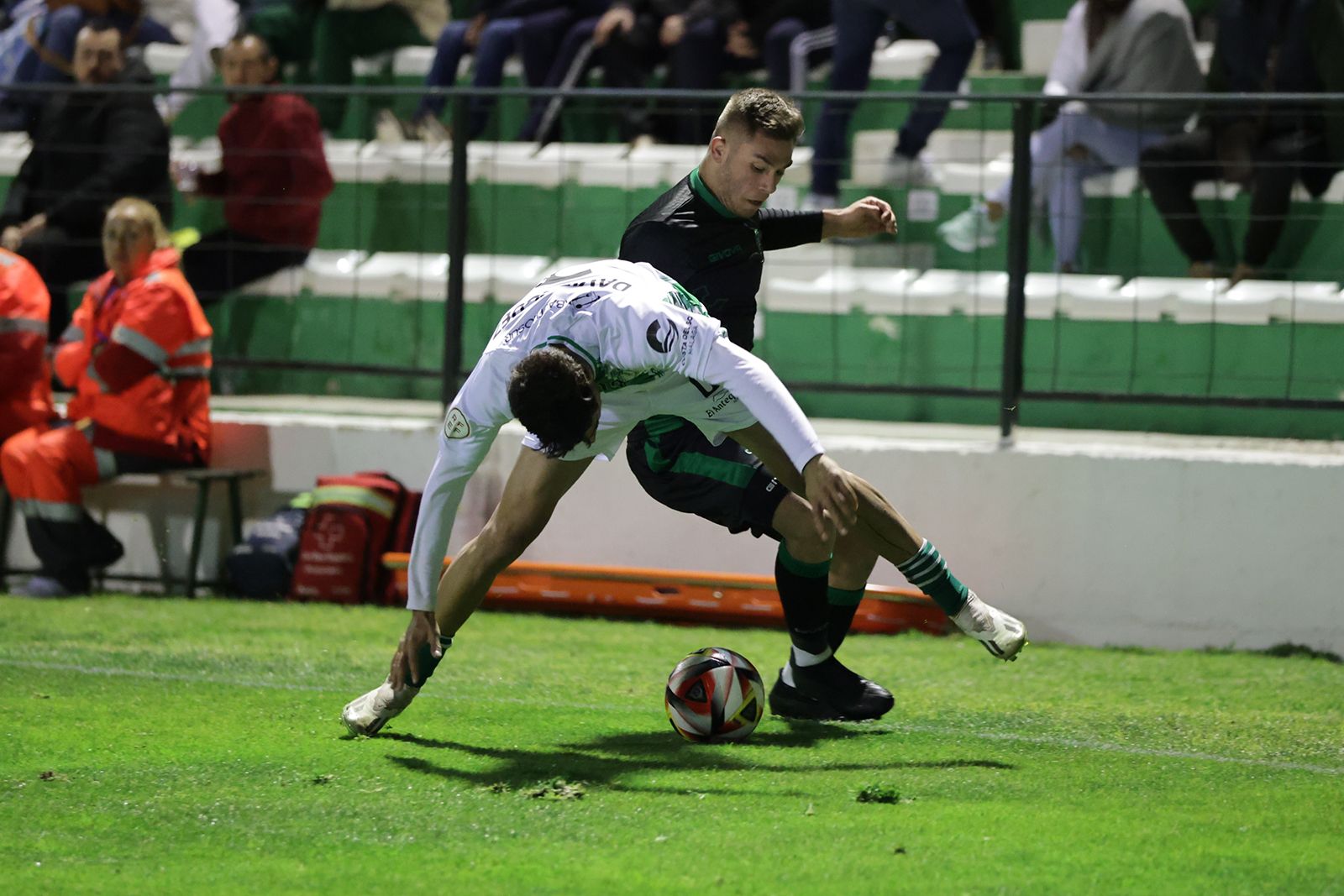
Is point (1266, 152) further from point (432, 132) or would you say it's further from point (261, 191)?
point (261, 191)

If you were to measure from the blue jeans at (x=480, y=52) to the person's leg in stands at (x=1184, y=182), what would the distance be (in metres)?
5.05

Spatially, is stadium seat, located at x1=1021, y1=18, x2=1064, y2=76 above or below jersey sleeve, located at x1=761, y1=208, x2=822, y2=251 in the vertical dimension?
above

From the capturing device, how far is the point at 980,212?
8.70 meters

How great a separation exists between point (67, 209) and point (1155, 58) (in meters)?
6.10

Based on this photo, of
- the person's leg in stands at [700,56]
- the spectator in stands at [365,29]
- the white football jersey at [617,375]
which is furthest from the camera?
the spectator in stands at [365,29]

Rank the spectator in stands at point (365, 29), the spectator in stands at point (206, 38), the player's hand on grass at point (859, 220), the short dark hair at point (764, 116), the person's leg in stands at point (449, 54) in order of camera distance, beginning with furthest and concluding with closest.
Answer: the spectator in stands at point (365, 29)
the spectator in stands at point (206, 38)
the person's leg in stands at point (449, 54)
the player's hand on grass at point (859, 220)
the short dark hair at point (764, 116)

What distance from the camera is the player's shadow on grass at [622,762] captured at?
516 centimetres

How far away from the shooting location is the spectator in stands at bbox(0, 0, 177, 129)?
40.9ft

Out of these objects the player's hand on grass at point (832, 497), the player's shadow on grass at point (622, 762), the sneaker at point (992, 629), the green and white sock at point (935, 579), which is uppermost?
the player's hand on grass at point (832, 497)

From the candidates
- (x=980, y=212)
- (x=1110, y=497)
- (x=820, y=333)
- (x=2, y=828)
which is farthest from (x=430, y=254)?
(x=2, y=828)

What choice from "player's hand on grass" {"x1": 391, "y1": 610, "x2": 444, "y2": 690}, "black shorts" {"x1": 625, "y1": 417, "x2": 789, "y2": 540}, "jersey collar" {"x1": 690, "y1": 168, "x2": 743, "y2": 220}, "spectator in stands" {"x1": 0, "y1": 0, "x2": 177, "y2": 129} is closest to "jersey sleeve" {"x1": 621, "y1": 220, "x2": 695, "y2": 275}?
"jersey collar" {"x1": 690, "y1": 168, "x2": 743, "y2": 220}

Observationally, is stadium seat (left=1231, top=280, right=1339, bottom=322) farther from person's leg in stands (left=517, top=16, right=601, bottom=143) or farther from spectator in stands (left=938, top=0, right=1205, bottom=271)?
person's leg in stands (left=517, top=16, right=601, bottom=143)

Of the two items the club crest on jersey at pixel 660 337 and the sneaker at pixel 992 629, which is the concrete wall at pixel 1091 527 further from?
the club crest on jersey at pixel 660 337

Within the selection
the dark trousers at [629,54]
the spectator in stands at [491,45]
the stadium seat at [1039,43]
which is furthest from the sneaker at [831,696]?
the spectator in stands at [491,45]
